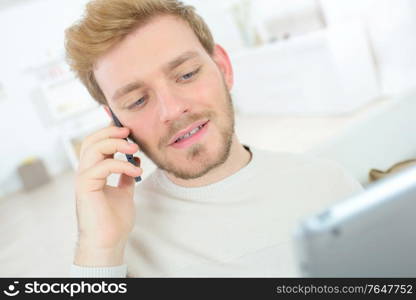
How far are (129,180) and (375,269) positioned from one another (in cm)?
63

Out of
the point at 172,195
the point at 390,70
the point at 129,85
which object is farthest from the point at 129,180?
the point at 390,70

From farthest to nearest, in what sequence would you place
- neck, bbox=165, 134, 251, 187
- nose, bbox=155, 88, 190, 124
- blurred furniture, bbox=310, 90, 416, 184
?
1. blurred furniture, bbox=310, 90, 416, 184
2. neck, bbox=165, 134, 251, 187
3. nose, bbox=155, 88, 190, 124

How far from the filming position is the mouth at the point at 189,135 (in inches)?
31.2

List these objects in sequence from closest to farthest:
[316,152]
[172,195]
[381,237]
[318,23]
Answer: [381,237]
[172,195]
[316,152]
[318,23]

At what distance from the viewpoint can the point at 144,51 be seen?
79 cm

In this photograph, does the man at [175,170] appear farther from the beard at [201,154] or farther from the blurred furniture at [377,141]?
the blurred furniture at [377,141]

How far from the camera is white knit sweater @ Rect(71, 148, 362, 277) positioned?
0.81 m

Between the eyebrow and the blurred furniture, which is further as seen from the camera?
the blurred furniture

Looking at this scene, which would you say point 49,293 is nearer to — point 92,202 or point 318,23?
point 92,202

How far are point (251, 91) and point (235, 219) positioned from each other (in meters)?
3.54

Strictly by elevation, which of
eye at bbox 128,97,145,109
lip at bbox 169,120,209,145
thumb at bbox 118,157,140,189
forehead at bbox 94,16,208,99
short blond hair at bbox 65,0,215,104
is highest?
short blond hair at bbox 65,0,215,104

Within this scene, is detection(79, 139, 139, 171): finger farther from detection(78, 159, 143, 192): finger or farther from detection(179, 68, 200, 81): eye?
detection(179, 68, 200, 81): eye

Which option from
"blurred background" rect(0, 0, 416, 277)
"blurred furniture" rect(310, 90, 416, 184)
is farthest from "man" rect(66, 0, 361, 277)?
"blurred background" rect(0, 0, 416, 277)

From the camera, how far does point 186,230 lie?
86 cm
